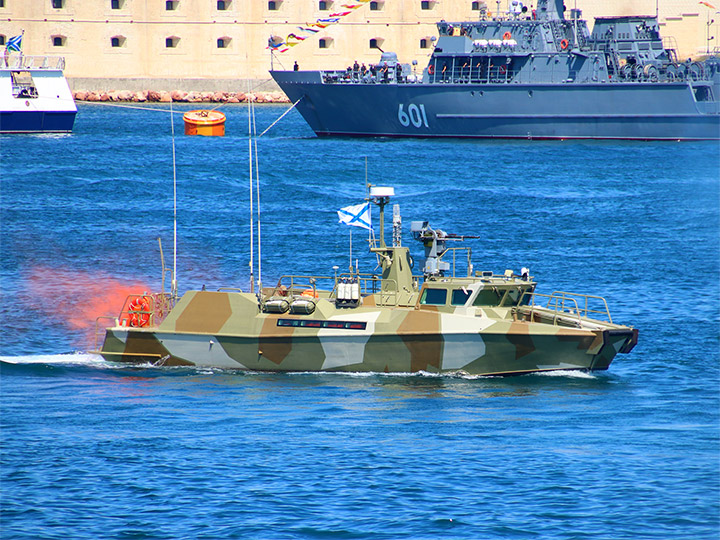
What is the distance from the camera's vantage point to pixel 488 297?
989 inches

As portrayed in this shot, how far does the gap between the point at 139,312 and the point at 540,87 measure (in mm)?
57166

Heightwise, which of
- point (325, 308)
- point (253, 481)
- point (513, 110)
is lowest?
point (253, 481)

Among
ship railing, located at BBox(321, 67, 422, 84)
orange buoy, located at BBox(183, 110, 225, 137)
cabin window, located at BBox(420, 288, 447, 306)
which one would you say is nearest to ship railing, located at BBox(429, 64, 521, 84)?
ship railing, located at BBox(321, 67, 422, 84)

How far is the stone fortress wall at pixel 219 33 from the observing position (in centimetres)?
12162

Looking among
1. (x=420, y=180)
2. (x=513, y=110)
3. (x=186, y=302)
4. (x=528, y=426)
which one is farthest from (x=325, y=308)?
(x=513, y=110)

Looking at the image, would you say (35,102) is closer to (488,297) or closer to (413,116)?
(413,116)

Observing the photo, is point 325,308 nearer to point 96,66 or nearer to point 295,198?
point 295,198

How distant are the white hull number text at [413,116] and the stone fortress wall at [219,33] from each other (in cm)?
4172

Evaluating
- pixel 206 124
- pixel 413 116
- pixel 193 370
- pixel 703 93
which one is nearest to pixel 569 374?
pixel 193 370

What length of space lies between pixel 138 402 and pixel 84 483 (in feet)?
Result: 15.2

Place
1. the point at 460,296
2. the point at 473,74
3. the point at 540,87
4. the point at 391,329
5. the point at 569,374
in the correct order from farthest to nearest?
the point at 473,74
the point at 540,87
the point at 460,296
the point at 569,374
the point at 391,329

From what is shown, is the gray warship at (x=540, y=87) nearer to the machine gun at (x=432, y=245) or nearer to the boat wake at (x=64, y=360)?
the machine gun at (x=432, y=245)

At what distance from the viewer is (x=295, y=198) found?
5700 centimetres

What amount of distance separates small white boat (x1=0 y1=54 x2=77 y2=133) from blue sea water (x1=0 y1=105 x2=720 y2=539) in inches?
1500
